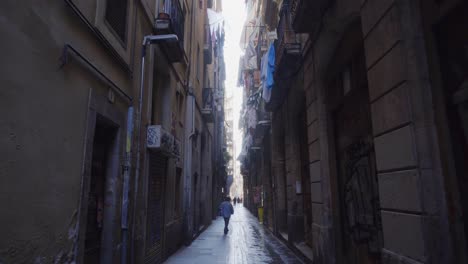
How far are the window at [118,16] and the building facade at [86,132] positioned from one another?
0.03 m

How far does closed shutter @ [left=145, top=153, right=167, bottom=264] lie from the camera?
7988 millimetres

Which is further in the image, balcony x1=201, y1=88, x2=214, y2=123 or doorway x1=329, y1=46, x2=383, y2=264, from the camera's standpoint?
balcony x1=201, y1=88, x2=214, y2=123

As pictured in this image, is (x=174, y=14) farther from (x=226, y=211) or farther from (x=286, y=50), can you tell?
(x=226, y=211)

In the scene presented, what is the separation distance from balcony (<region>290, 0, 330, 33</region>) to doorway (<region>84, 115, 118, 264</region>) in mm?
4756

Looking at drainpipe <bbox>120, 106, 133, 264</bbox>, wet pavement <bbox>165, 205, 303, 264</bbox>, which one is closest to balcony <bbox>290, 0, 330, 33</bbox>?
drainpipe <bbox>120, 106, 133, 264</bbox>

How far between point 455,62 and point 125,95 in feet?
17.7

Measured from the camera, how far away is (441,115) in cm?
347

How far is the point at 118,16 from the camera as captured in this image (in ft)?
19.5

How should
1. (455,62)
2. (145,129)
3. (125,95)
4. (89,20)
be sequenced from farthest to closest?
(145,129) → (125,95) → (89,20) → (455,62)

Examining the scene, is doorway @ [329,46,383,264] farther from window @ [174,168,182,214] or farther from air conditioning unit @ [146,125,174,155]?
window @ [174,168,182,214]

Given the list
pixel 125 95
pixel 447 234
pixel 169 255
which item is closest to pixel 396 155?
pixel 447 234

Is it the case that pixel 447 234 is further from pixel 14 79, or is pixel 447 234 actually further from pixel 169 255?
pixel 169 255

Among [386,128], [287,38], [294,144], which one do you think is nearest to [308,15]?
[287,38]

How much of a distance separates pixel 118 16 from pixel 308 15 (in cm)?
410
